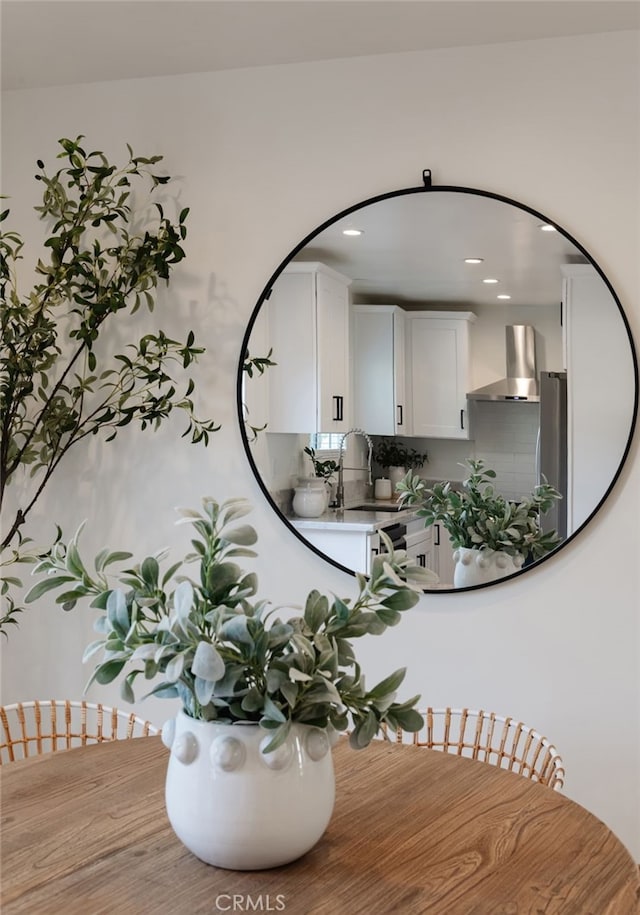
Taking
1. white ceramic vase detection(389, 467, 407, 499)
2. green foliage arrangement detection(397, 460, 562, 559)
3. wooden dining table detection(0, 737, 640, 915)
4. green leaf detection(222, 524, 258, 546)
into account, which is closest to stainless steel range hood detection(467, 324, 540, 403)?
green foliage arrangement detection(397, 460, 562, 559)

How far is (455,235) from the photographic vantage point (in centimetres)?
269

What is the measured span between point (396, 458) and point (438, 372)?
0.95 ft

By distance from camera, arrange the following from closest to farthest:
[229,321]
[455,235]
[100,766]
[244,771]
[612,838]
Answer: [244,771]
[612,838]
[100,766]
[455,235]
[229,321]

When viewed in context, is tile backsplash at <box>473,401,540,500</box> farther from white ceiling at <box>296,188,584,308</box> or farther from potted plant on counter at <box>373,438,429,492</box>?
white ceiling at <box>296,188,584,308</box>

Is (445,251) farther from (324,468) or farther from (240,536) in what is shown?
(240,536)

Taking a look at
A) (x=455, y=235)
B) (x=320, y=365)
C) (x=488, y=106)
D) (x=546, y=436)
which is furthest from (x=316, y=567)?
(x=488, y=106)

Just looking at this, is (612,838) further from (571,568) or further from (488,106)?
(488,106)

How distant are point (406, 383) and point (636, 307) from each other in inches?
27.3

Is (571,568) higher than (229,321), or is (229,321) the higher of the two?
(229,321)

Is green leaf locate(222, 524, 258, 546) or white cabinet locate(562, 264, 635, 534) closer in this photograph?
green leaf locate(222, 524, 258, 546)

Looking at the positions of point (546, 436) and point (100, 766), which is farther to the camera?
point (546, 436)

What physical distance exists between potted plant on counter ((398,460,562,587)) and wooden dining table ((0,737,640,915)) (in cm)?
99

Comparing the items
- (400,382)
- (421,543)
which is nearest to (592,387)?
(400,382)

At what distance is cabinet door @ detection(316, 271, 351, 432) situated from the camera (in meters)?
2.78
